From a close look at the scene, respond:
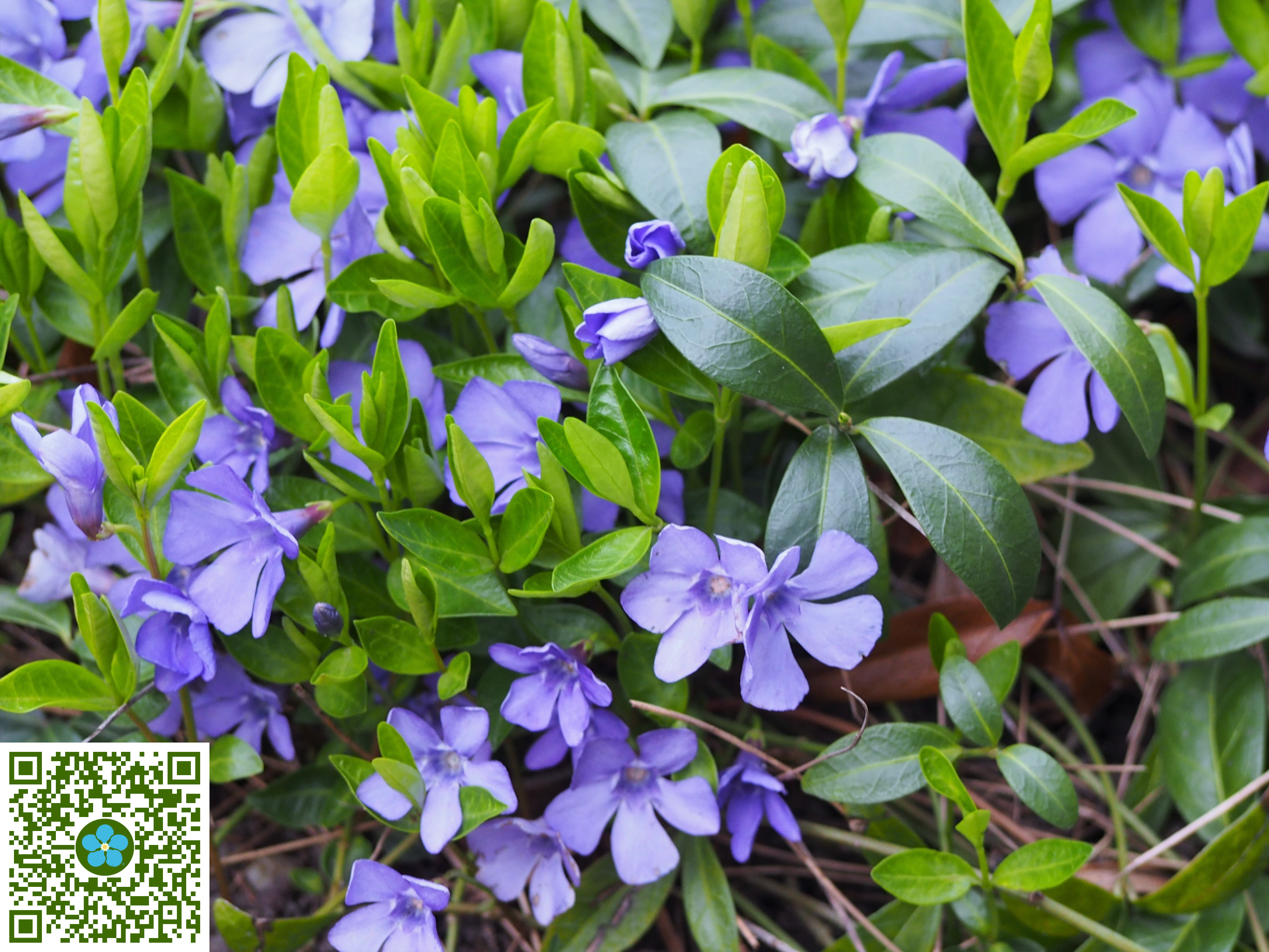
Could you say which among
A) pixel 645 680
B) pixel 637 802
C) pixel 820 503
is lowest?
pixel 637 802

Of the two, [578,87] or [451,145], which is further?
[578,87]

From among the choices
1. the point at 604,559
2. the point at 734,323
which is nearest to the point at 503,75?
the point at 734,323

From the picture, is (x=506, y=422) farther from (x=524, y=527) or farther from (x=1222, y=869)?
(x=1222, y=869)

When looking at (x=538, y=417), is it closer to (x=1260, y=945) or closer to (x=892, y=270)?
(x=892, y=270)

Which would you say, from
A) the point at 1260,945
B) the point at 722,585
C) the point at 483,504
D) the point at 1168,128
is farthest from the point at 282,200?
the point at 1260,945

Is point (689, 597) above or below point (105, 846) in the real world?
above

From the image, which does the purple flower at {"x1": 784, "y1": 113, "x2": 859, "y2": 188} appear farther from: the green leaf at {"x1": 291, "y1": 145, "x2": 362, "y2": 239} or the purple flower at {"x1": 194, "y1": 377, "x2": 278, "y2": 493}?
the purple flower at {"x1": 194, "y1": 377, "x2": 278, "y2": 493}
